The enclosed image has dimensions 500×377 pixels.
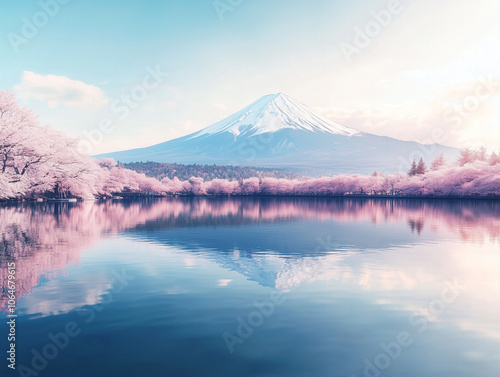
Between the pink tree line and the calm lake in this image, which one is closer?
the calm lake

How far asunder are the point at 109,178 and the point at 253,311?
325 ft

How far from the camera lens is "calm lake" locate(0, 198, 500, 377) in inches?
247

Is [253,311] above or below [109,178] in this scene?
below

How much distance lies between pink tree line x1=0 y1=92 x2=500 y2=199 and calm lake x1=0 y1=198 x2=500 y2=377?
34.3 meters

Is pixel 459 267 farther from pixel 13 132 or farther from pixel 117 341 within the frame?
pixel 13 132

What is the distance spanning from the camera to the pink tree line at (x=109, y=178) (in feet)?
153

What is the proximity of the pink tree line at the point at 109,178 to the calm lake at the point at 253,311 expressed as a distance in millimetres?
34261

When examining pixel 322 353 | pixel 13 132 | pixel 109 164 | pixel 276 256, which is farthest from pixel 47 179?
pixel 109 164

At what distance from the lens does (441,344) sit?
709 centimetres

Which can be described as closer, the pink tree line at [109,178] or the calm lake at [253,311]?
the calm lake at [253,311]

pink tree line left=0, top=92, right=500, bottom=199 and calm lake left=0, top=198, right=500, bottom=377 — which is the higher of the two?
pink tree line left=0, top=92, right=500, bottom=199

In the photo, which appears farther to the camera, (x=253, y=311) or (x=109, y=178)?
A: (x=109, y=178)

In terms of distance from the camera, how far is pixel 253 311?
8.80 m

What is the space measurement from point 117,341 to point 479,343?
708 cm
